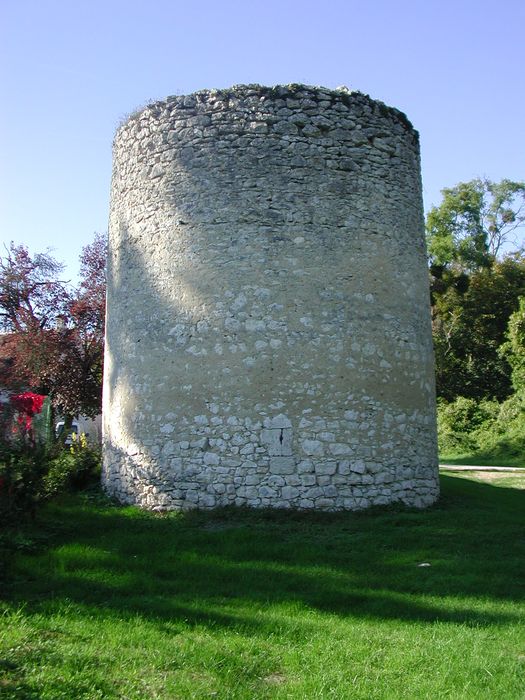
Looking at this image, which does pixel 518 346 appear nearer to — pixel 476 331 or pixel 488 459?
pixel 476 331

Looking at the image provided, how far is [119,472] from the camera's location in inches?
404

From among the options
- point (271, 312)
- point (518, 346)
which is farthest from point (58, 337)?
point (518, 346)

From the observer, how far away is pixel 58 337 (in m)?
17.0

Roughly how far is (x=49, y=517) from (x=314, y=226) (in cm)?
540

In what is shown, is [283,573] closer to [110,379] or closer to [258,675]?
[258,675]

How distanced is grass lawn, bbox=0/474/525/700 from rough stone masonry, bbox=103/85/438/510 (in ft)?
2.58

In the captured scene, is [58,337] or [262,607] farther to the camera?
[58,337]

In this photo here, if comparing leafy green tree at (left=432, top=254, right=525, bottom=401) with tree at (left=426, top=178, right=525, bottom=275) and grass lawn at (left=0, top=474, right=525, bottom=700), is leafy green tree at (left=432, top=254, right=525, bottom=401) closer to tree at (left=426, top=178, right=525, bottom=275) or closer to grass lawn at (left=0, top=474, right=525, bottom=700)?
tree at (left=426, top=178, right=525, bottom=275)

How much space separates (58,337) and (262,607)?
12.9 metres

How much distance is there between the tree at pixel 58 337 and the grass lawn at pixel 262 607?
324 inches

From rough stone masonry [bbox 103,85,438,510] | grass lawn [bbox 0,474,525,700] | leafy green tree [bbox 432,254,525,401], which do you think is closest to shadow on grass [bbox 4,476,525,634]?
grass lawn [bbox 0,474,525,700]

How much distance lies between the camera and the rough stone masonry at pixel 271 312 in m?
9.09

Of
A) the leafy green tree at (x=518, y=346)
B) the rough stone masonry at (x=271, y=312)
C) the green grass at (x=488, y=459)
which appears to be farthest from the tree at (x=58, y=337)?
the leafy green tree at (x=518, y=346)

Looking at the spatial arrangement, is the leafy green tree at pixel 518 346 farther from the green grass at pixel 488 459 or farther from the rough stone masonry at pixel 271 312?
the rough stone masonry at pixel 271 312
